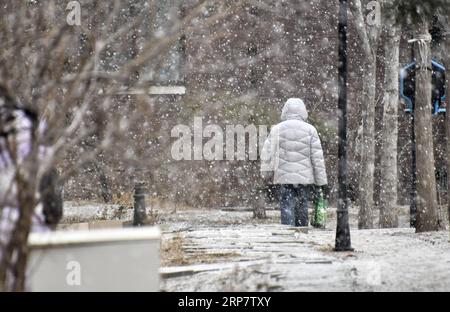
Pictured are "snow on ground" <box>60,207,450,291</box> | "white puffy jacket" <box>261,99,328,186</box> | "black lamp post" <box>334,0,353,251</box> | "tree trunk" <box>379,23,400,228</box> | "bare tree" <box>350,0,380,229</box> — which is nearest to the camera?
"snow on ground" <box>60,207,450,291</box>

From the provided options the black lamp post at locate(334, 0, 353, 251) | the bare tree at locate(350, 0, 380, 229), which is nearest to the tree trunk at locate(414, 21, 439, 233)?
the black lamp post at locate(334, 0, 353, 251)

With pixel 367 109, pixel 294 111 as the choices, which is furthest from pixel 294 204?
pixel 367 109

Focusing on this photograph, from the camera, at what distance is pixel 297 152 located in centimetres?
1201

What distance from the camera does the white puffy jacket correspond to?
469 inches

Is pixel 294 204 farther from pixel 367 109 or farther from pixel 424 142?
pixel 367 109

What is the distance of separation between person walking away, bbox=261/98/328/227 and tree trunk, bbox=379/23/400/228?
9.39ft

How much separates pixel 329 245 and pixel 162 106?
803 cm

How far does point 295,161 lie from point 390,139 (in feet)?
11.0

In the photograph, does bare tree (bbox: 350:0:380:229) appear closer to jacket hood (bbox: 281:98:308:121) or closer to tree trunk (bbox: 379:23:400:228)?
tree trunk (bbox: 379:23:400:228)

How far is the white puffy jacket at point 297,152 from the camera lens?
1191cm

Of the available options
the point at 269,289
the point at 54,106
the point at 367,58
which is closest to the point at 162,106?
the point at 367,58

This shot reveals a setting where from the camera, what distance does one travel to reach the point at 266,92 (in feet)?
60.4
